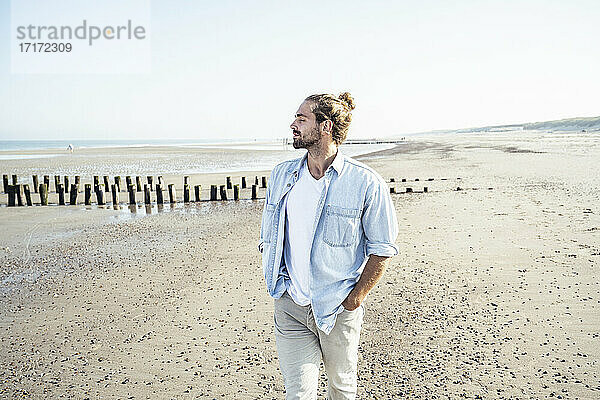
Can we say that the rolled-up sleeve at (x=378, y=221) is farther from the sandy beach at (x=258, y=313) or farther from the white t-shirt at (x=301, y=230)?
the sandy beach at (x=258, y=313)


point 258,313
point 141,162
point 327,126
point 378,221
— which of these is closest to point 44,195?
point 258,313

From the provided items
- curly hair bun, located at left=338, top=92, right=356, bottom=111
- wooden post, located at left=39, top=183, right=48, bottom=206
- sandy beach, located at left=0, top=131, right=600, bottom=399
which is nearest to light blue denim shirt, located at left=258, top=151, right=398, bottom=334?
curly hair bun, located at left=338, top=92, right=356, bottom=111

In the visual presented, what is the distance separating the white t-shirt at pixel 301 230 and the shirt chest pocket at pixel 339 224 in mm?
101

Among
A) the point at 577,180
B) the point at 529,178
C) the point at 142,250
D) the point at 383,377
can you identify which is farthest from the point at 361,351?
the point at 529,178

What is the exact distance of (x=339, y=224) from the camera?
121 inches

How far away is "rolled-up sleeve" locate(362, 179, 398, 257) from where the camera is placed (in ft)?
9.96

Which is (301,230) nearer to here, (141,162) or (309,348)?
(309,348)

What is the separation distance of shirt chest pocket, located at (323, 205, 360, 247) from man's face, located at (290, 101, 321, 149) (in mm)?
443

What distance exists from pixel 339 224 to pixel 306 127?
65 cm

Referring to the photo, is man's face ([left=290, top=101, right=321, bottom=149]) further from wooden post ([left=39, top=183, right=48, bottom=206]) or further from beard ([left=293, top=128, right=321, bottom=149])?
wooden post ([left=39, top=183, right=48, bottom=206])

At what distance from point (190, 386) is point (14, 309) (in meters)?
3.99

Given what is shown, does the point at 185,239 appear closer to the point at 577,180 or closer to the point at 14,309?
the point at 14,309

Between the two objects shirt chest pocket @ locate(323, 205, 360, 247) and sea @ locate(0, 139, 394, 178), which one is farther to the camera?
sea @ locate(0, 139, 394, 178)

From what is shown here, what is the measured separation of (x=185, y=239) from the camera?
38.2 feet
